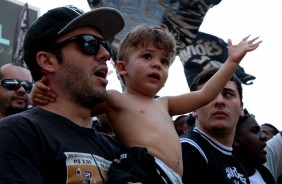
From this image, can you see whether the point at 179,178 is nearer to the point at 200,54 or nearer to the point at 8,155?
the point at 8,155

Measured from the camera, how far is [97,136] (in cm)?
202

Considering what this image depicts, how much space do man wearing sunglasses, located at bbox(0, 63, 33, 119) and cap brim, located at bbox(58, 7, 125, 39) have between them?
2.00 meters

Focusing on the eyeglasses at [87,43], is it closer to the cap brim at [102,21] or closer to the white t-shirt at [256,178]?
the cap brim at [102,21]

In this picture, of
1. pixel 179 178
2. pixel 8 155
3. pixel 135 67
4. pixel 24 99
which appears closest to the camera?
→ pixel 8 155

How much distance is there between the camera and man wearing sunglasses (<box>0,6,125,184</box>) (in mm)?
1657

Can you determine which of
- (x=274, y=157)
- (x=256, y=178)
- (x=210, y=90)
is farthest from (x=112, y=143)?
(x=274, y=157)

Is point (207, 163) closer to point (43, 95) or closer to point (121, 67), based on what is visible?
point (121, 67)

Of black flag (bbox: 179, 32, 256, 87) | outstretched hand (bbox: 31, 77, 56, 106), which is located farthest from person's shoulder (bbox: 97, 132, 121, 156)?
black flag (bbox: 179, 32, 256, 87)

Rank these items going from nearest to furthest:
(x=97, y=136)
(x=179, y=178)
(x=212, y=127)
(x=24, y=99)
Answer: (x=97, y=136), (x=179, y=178), (x=212, y=127), (x=24, y=99)

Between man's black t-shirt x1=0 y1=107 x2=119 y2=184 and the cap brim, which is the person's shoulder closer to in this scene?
man's black t-shirt x1=0 y1=107 x2=119 y2=184

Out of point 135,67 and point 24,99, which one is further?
point 24,99

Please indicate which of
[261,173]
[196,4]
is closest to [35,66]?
[261,173]

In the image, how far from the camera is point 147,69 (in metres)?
2.47

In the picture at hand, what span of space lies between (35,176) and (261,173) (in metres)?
2.57
